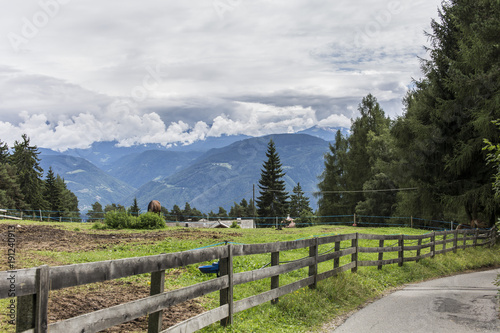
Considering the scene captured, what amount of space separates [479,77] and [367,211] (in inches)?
1405

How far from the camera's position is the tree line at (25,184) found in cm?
6594

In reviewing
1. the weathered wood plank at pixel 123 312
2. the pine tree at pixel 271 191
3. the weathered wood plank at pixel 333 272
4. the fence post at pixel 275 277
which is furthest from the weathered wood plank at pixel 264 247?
the pine tree at pixel 271 191

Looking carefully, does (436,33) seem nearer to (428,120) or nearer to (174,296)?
(428,120)

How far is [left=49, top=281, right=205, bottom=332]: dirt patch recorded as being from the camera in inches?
240

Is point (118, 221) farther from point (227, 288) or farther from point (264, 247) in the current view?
point (227, 288)

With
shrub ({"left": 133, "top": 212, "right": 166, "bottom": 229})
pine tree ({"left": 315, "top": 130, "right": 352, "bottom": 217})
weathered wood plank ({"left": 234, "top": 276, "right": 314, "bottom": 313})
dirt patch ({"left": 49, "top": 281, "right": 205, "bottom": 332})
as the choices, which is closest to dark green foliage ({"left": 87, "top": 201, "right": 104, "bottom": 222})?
shrub ({"left": 133, "top": 212, "right": 166, "bottom": 229})

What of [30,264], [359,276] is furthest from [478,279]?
[30,264]

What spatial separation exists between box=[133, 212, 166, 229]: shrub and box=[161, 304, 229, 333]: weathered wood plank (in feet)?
70.4

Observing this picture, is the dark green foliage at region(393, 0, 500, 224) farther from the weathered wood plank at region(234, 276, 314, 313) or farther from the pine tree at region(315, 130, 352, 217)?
the pine tree at region(315, 130, 352, 217)

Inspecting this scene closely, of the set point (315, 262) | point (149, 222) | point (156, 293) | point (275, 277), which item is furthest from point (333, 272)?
point (149, 222)

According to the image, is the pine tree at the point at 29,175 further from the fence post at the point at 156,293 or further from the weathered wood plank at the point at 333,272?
the fence post at the point at 156,293

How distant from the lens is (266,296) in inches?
295

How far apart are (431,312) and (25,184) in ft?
251

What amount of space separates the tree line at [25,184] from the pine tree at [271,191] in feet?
123
